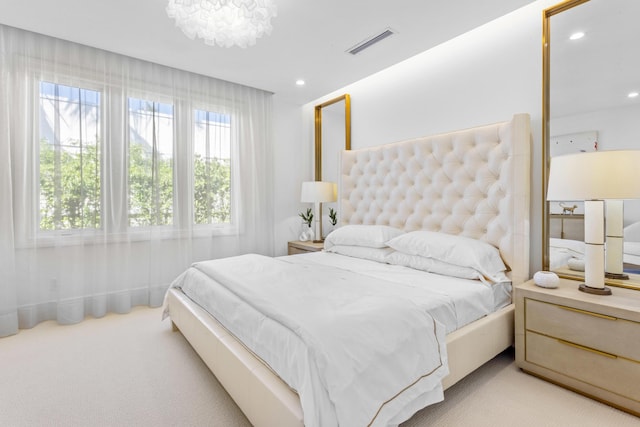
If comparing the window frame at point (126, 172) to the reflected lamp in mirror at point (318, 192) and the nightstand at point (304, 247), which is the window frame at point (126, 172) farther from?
the reflected lamp in mirror at point (318, 192)

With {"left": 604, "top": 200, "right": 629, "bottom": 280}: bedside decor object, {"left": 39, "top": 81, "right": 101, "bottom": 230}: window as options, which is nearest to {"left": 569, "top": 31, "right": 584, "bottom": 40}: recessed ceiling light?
{"left": 604, "top": 200, "right": 629, "bottom": 280}: bedside decor object

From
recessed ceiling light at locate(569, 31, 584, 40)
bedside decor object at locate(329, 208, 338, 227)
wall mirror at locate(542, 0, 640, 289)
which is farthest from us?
bedside decor object at locate(329, 208, 338, 227)

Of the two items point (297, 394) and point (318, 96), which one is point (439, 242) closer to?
point (297, 394)

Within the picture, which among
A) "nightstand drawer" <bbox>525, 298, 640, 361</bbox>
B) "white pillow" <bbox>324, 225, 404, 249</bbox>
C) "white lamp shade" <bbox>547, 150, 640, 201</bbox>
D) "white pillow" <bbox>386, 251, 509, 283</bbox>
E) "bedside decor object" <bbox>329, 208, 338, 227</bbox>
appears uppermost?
"white lamp shade" <bbox>547, 150, 640, 201</bbox>

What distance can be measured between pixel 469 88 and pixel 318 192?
6.47 feet

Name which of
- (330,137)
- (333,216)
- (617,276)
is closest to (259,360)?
(617,276)

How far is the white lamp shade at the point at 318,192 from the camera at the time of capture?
3.89 m

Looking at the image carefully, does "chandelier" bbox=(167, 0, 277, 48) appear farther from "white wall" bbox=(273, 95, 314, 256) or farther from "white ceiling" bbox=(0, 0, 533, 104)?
"white wall" bbox=(273, 95, 314, 256)

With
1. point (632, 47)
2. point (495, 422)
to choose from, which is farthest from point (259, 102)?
point (495, 422)

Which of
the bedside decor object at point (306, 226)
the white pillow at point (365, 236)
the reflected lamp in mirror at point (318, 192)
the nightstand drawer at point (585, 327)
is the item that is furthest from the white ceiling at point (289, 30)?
the nightstand drawer at point (585, 327)

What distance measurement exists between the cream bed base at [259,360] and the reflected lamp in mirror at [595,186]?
0.57 m

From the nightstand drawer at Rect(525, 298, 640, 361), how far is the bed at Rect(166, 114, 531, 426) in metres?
0.20

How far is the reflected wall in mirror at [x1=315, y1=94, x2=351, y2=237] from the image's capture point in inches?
154

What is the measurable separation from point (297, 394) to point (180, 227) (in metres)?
2.76
